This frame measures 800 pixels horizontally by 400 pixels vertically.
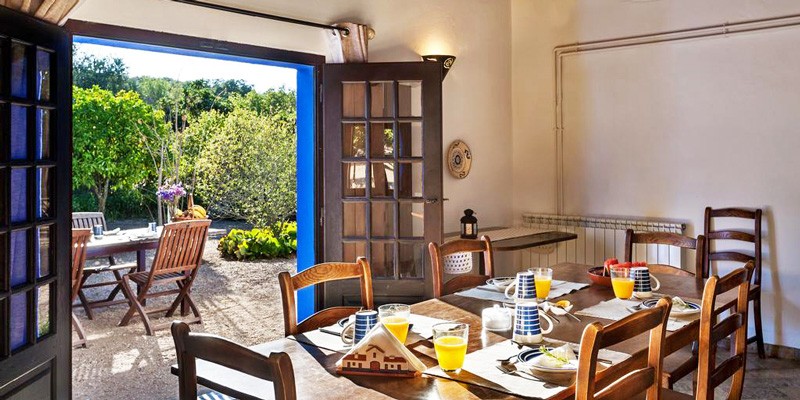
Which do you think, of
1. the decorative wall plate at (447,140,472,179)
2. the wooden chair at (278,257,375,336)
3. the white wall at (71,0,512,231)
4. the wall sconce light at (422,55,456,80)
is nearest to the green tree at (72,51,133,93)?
the white wall at (71,0,512,231)

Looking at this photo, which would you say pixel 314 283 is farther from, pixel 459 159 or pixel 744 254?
pixel 744 254

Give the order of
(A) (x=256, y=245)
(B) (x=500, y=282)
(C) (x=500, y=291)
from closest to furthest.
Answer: (C) (x=500, y=291) < (B) (x=500, y=282) < (A) (x=256, y=245)

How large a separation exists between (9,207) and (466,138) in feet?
11.8

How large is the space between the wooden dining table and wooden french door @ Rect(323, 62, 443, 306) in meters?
1.82

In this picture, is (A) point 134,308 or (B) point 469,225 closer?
(B) point 469,225

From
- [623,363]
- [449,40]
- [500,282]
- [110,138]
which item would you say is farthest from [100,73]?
[623,363]

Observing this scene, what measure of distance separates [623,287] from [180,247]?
3999mm

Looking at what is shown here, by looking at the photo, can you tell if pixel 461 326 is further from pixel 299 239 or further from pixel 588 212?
pixel 588 212

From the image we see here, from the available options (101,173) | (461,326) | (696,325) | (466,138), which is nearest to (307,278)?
(461,326)

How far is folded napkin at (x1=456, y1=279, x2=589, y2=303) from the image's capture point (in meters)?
2.69

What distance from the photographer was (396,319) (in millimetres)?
1976

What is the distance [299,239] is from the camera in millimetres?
4672

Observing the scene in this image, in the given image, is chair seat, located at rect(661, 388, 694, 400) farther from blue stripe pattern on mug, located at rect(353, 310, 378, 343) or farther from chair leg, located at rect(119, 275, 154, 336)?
chair leg, located at rect(119, 275, 154, 336)

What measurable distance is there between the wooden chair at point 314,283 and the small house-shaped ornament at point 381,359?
50 centimetres
